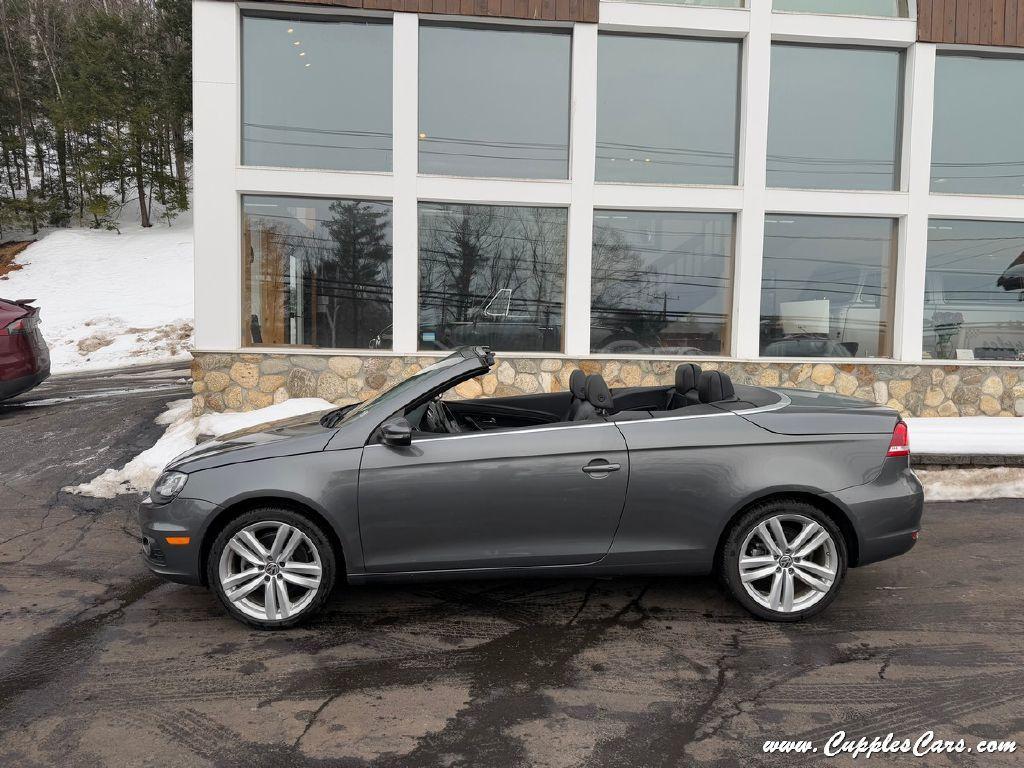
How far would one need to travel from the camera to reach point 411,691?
3051 mm

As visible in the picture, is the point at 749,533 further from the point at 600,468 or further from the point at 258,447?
the point at 258,447

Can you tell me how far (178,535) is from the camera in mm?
3619

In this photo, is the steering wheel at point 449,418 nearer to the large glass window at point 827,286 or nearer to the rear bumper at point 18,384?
the large glass window at point 827,286

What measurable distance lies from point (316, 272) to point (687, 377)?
627 cm

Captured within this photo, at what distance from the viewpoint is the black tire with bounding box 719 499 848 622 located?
3756 millimetres

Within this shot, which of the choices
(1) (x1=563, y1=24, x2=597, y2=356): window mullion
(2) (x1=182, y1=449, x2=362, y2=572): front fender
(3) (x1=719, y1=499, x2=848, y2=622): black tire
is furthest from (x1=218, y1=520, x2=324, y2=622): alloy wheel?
(1) (x1=563, y1=24, x2=597, y2=356): window mullion

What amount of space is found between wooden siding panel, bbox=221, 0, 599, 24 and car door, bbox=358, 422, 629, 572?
7.48m

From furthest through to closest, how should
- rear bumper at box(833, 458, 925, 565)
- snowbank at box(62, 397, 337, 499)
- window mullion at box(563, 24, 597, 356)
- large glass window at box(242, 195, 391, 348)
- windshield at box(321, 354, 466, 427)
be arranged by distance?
window mullion at box(563, 24, 597, 356) < large glass window at box(242, 195, 391, 348) < snowbank at box(62, 397, 337, 499) < windshield at box(321, 354, 466, 427) < rear bumper at box(833, 458, 925, 565)

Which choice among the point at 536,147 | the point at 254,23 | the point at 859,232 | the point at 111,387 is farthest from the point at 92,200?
the point at 859,232

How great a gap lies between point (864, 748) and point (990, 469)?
5386mm

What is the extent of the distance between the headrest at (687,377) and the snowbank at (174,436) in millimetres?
3130

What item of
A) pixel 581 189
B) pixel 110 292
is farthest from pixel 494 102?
pixel 110 292

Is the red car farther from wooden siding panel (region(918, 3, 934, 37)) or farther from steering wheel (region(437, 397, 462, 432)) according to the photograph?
wooden siding panel (region(918, 3, 934, 37))

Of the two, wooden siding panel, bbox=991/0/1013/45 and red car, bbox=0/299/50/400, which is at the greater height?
wooden siding panel, bbox=991/0/1013/45
